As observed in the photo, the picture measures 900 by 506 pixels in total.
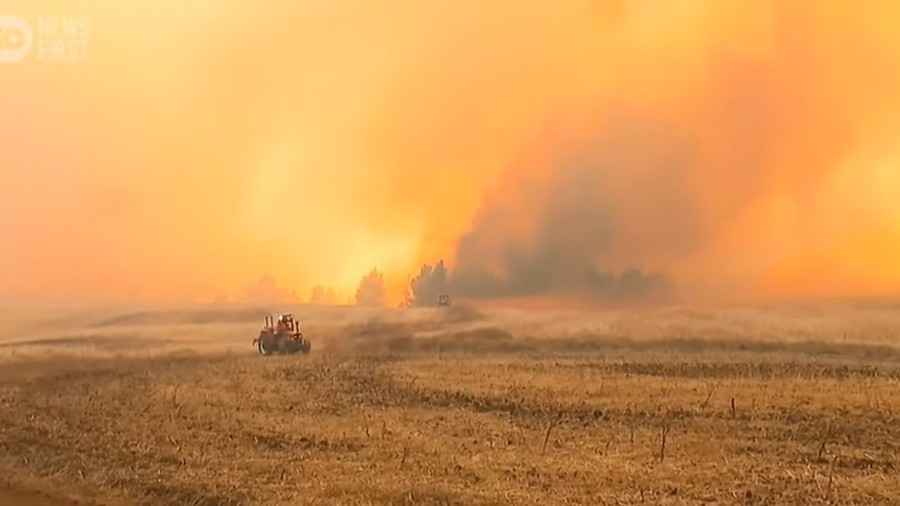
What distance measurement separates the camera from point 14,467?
101ft

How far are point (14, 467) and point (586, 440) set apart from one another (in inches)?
829

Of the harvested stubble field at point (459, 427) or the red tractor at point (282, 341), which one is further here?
the red tractor at point (282, 341)

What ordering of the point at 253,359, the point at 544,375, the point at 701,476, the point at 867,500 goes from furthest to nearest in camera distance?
the point at 253,359, the point at 544,375, the point at 701,476, the point at 867,500

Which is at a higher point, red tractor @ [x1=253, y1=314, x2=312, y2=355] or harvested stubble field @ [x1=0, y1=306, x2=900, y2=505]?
red tractor @ [x1=253, y1=314, x2=312, y2=355]

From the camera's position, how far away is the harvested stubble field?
998 inches

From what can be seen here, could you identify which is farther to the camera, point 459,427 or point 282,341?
point 282,341

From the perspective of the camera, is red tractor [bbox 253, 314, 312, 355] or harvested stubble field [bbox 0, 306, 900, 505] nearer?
harvested stubble field [bbox 0, 306, 900, 505]

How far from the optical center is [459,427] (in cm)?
3494

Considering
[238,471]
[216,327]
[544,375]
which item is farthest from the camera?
[216,327]

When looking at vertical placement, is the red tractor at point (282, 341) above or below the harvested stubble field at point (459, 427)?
above

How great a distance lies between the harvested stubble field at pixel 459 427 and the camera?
83.1ft

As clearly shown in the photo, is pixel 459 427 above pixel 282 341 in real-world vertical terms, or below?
below

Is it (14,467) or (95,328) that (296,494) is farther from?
(95,328)

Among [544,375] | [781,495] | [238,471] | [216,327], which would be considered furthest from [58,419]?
[216,327]
